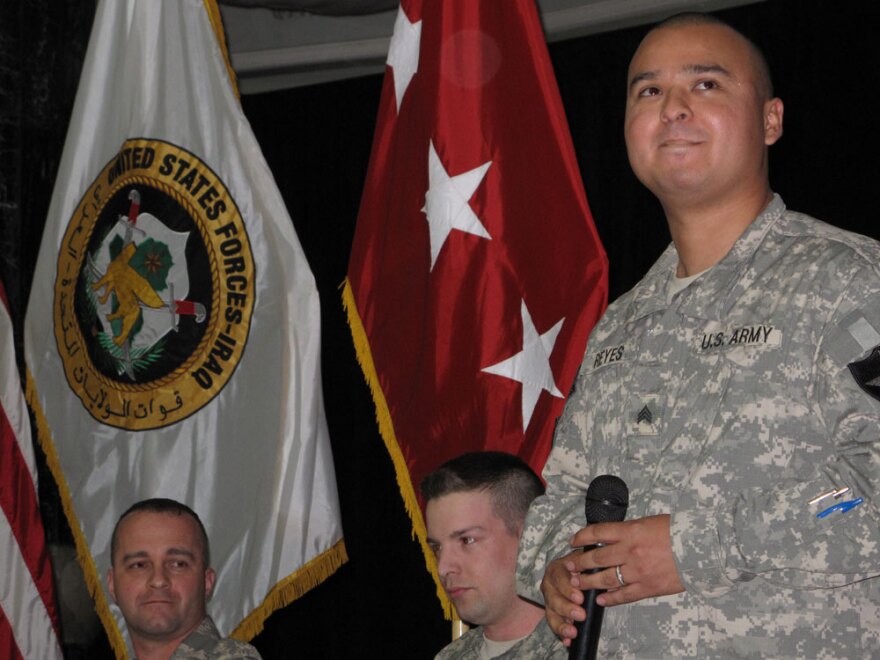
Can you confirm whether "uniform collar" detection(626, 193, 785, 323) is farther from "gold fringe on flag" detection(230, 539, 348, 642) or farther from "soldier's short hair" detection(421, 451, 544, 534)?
"gold fringe on flag" detection(230, 539, 348, 642)

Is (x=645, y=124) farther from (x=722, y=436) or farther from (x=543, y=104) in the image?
(x=543, y=104)

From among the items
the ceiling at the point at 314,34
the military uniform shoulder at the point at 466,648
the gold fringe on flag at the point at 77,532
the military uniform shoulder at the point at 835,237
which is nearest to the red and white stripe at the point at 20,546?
the gold fringe on flag at the point at 77,532

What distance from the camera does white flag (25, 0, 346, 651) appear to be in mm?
2941

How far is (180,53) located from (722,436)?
2.37m

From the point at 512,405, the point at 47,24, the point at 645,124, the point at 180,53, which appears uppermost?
the point at 47,24

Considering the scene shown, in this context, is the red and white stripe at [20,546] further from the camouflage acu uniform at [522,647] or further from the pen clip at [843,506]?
the pen clip at [843,506]

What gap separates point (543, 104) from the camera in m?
2.71

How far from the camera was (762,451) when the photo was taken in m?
1.17

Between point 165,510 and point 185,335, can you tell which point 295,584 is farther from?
point 185,335

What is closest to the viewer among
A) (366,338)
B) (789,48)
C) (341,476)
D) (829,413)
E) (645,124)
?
(829,413)

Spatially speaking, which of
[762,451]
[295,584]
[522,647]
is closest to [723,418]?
[762,451]

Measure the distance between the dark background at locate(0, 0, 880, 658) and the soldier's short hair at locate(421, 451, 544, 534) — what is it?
1.15 metres

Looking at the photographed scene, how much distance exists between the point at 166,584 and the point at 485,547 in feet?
2.45

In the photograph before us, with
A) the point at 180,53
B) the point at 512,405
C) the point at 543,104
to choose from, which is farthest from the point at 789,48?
the point at 180,53
